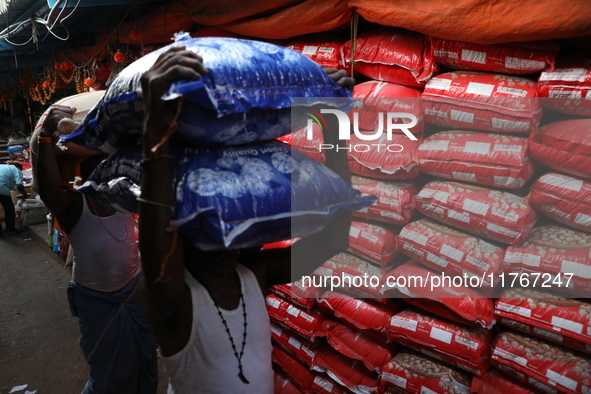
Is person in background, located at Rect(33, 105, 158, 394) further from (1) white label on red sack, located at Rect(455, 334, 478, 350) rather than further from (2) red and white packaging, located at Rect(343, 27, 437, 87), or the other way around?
(1) white label on red sack, located at Rect(455, 334, 478, 350)

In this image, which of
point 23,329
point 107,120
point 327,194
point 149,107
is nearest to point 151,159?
point 149,107

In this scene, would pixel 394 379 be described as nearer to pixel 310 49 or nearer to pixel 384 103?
pixel 384 103

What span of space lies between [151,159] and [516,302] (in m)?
1.69

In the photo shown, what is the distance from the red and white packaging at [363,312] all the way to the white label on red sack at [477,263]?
1.87ft

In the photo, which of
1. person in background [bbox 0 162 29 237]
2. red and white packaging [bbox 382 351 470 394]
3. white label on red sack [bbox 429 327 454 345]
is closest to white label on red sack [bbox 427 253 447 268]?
white label on red sack [bbox 429 327 454 345]

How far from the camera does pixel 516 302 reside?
1.81 meters

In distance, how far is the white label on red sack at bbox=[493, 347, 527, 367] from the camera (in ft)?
5.89

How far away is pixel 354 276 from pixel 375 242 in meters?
0.25

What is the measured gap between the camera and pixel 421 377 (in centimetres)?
209

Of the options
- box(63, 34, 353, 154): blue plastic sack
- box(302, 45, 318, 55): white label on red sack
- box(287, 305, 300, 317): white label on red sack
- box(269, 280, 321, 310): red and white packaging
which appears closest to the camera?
box(63, 34, 353, 154): blue plastic sack

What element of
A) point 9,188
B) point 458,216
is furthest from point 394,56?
point 9,188

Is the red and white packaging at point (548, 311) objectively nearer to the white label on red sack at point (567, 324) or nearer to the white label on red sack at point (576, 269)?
the white label on red sack at point (567, 324)

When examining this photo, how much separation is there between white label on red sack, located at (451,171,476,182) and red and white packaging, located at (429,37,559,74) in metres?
0.48

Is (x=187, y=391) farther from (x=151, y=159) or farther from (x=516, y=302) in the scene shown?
(x=516, y=302)
